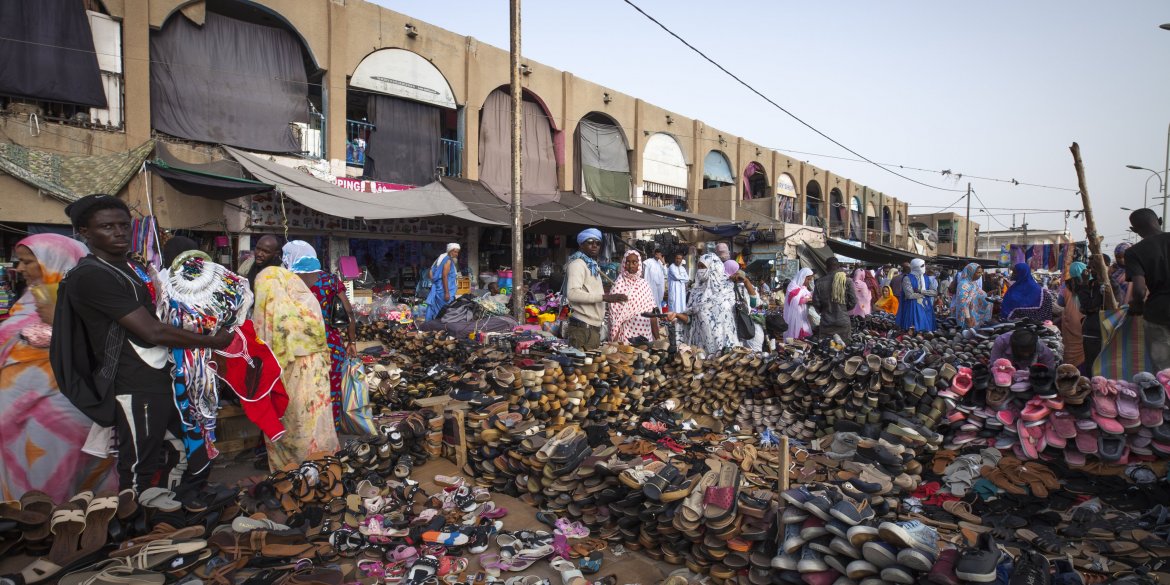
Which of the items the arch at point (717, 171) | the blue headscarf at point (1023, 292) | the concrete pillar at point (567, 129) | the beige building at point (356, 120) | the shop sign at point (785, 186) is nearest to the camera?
the blue headscarf at point (1023, 292)

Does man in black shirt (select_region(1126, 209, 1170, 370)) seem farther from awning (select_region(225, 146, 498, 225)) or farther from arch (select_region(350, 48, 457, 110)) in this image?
arch (select_region(350, 48, 457, 110))

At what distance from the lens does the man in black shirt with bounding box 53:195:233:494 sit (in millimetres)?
2498

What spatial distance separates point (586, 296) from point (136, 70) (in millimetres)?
8540

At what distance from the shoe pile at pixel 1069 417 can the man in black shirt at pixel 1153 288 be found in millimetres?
1003

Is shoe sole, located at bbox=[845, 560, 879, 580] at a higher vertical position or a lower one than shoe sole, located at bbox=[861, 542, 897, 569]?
lower

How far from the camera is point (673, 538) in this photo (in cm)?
275

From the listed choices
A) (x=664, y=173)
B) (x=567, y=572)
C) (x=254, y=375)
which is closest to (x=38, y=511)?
(x=254, y=375)

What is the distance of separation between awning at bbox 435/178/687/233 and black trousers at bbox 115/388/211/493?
311 inches

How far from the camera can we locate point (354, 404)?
4.27 meters

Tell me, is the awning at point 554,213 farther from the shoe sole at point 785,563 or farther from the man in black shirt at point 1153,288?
the shoe sole at point 785,563

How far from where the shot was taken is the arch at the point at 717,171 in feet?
66.9

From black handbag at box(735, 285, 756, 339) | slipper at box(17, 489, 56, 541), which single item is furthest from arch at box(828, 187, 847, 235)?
slipper at box(17, 489, 56, 541)

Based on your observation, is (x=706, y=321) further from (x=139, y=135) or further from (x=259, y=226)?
(x=139, y=135)

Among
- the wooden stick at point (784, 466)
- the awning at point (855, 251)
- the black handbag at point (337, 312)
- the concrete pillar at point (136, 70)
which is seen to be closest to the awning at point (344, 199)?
the concrete pillar at point (136, 70)
